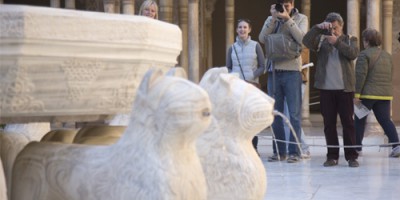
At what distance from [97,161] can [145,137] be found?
206 mm

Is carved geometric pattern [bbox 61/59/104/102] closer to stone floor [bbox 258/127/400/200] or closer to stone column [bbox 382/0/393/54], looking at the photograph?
stone floor [bbox 258/127/400/200]

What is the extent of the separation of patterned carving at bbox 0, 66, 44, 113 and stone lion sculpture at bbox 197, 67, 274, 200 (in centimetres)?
71

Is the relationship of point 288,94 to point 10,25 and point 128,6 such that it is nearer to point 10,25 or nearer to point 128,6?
point 10,25

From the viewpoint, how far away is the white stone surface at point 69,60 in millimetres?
2680

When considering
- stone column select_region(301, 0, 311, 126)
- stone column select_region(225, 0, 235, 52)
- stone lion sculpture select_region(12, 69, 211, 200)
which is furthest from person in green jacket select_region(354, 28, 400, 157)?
stone column select_region(225, 0, 235, 52)

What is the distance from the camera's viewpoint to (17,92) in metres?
2.73

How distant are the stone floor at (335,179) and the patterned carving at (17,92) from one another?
3.11 meters

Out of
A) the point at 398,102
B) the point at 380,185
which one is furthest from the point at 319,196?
the point at 398,102

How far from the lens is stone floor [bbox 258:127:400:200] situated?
5879 millimetres

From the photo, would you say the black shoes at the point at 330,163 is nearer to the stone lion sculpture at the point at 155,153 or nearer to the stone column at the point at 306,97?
the stone column at the point at 306,97

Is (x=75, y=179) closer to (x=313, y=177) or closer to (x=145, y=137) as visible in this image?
(x=145, y=137)

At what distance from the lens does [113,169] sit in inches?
105

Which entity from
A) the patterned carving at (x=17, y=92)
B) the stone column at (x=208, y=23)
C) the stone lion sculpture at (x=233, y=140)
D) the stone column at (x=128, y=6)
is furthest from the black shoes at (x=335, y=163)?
the stone column at (x=208, y=23)

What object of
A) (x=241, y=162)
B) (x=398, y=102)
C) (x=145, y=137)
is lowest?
(x=398, y=102)
